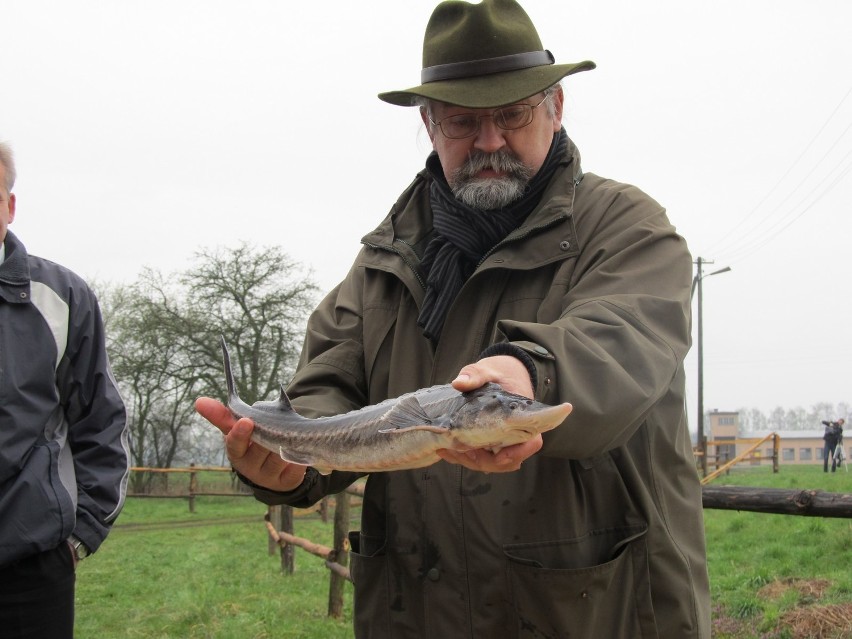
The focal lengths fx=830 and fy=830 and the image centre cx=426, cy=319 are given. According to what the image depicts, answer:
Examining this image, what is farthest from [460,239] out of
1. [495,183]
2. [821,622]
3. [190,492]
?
[190,492]

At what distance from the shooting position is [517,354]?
2.06 m

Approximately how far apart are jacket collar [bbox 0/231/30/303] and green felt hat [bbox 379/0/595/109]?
Result: 2171 millimetres

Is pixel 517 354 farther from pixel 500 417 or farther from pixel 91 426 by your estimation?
pixel 91 426

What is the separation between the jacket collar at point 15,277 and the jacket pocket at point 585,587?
8.98 feet

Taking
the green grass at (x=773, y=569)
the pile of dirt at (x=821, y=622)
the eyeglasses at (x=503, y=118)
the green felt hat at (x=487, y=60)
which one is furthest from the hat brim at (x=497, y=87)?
the green grass at (x=773, y=569)

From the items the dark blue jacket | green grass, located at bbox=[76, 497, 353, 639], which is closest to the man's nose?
the dark blue jacket

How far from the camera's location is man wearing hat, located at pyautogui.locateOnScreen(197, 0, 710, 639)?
85.5 inches

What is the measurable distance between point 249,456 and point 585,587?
114 centimetres

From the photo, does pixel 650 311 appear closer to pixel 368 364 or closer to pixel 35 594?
pixel 368 364

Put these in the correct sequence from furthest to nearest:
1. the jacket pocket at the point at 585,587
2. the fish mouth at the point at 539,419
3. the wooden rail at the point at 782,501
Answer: the wooden rail at the point at 782,501
the jacket pocket at the point at 585,587
the fish mouth at the point at 539,419

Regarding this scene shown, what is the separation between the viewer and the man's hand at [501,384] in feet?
6.42

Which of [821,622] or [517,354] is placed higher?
[517,354]

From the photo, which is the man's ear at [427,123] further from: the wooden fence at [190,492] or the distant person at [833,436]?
the distant person at [833,436]

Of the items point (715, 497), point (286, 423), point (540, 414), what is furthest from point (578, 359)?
point (715, 497)
